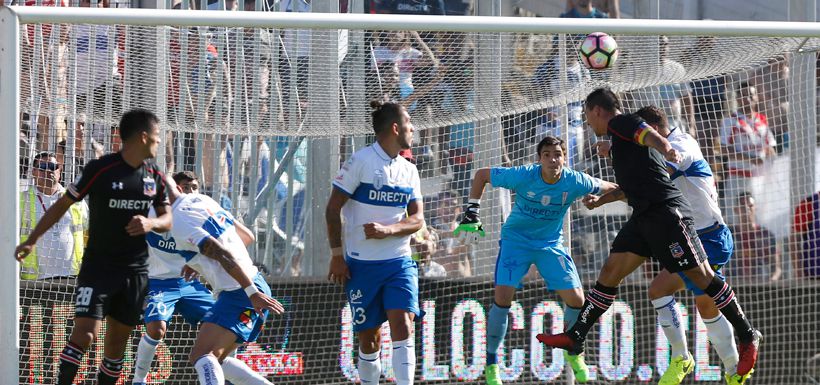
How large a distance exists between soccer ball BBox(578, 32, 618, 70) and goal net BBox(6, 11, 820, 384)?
53 cm

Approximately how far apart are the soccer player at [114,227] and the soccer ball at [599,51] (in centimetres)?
358

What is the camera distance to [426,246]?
11227 millimetres

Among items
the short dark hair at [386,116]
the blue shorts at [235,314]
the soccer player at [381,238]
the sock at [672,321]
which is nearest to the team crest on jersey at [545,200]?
the sock at [672,321]

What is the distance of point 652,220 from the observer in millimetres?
7832

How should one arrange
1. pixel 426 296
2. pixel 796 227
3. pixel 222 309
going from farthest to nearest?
pixel 796 227, pixel 426 296, pixel 222 309

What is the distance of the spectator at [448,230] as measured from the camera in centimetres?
1093

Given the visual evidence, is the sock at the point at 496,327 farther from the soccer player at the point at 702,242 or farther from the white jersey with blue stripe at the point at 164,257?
the white jersey with blue stripe at the point at 164,257

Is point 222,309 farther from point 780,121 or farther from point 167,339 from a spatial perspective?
point 780,121

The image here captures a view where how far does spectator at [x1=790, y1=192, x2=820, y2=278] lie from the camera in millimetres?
11391

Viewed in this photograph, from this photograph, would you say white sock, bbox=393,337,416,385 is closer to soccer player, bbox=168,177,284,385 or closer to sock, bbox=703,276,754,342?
soccer player, bbox=168,177,284,385

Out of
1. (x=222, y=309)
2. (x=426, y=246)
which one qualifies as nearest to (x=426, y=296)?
(x=426, y=246)

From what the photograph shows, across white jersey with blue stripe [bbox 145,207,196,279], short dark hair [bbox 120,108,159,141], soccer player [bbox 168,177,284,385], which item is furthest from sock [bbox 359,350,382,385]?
short dark hair [bbox 120,108,159,141]

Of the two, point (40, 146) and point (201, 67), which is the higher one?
point (201, 67)

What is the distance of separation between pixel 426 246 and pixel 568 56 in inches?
96.8
